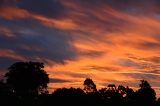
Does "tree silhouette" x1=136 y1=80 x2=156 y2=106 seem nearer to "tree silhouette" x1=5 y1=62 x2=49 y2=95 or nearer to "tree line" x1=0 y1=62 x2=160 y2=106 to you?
"tree line" x1=0 y1=62 x2=160 y2=106

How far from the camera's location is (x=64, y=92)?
123 m

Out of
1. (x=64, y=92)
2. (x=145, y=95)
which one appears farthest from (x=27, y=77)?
(x=145, y=95)

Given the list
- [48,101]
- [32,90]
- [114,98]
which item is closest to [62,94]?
[48,101]

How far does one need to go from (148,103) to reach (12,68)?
152 feet

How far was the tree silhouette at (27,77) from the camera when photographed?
144 m

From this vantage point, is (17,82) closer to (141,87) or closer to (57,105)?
(57,105)

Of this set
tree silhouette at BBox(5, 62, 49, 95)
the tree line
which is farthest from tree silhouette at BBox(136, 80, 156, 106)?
tree silhouette at BBox(5, 62, 49, 95)

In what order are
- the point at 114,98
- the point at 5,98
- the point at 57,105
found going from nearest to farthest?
the point at 5,98 < the point at 57,105 < the point at 114,98

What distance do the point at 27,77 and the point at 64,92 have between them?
24.7m

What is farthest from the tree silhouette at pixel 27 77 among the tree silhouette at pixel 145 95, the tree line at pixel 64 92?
the tree silhouette at pixel 145 95

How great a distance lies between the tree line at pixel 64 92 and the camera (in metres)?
120

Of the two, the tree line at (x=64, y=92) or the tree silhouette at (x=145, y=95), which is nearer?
the tree line at (x=64, y=92)

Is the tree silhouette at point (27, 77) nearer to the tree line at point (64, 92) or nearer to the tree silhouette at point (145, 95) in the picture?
the tree line at point (64, 92)

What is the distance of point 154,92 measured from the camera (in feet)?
534
